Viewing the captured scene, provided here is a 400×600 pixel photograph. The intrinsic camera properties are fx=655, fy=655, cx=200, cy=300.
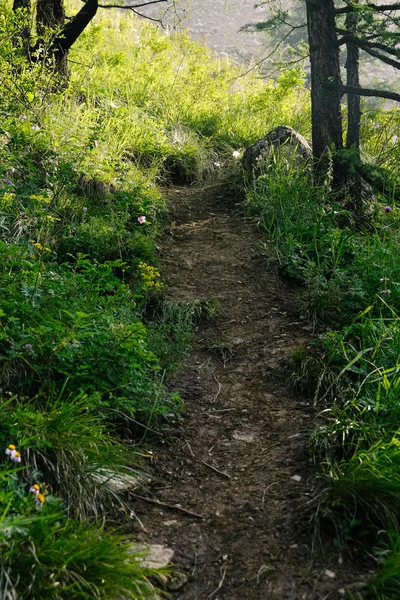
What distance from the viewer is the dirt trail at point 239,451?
2740 millimetres

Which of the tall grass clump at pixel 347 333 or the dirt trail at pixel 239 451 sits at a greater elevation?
the tall grass clump at pixel 347 333

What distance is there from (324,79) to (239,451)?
192 inches

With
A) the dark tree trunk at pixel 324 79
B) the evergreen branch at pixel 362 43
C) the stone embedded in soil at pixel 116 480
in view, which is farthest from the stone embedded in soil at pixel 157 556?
the evergreen branch at pixel 362 43

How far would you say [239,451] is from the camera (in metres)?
3.70

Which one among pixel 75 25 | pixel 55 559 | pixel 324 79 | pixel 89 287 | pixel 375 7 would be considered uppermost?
pixel 375 7

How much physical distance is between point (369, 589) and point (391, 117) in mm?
7642

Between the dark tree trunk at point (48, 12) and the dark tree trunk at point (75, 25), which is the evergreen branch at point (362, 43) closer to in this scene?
the dark tree trunk at point (75, 25)

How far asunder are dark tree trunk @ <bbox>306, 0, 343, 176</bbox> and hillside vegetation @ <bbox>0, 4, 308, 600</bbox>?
177 cm

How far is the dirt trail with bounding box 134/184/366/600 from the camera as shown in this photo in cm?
274

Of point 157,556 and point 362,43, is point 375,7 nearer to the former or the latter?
point 362,43

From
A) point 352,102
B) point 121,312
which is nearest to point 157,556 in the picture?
point 121,312

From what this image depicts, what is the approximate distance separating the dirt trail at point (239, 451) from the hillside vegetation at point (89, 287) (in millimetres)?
205

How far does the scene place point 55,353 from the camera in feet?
10.9

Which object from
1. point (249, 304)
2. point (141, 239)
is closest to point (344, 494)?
point (249, 304)
